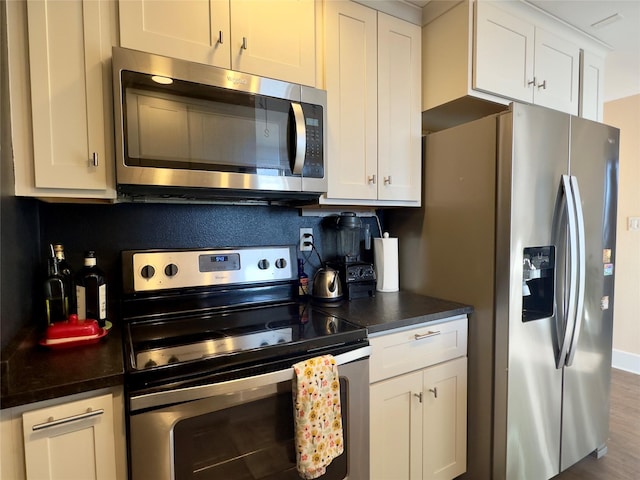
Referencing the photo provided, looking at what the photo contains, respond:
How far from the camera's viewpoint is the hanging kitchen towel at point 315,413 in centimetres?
109

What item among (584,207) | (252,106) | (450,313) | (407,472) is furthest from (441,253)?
(252,106)

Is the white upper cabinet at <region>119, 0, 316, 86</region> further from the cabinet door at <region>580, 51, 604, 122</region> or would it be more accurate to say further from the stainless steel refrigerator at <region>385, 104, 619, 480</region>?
the cabinet door at <region>580, 51, 604, 122</region>

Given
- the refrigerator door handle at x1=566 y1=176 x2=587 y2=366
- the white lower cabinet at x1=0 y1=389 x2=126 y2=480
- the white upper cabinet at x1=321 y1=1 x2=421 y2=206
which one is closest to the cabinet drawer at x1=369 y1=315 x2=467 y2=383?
the refrigerator door handle at x1=566 y1=176 x2=587 y2=366

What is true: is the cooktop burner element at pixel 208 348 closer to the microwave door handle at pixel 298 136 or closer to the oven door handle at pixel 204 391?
the oven door handle at pixel 204 391

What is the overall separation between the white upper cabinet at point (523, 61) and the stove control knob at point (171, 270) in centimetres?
162

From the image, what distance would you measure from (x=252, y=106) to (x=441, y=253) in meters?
1.14

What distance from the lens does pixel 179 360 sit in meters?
0.99

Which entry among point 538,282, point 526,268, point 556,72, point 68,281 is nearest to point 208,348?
point 68,281

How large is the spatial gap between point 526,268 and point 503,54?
105cm

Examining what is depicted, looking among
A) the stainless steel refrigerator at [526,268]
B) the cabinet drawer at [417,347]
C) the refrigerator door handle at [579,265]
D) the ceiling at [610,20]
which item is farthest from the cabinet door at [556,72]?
the cabinet drawer at [417,347]

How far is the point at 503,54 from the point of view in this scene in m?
1.70

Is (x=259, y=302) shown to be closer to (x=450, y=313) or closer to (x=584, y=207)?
(x=450, y=313)

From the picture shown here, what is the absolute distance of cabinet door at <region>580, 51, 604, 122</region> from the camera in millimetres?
2020

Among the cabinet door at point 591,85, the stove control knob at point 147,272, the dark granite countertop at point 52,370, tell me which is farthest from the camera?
the cabinet door at point 591,85
